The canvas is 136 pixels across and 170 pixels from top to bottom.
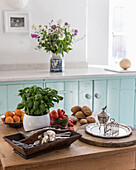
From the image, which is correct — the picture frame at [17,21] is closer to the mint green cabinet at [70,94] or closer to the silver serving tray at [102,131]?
the mint green cabinet at [70,94]

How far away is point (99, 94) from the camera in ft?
10.7

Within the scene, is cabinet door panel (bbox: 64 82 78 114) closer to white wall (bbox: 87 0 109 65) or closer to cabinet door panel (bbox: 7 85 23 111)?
cabinet door panel (bbox: 7 85 23 111)

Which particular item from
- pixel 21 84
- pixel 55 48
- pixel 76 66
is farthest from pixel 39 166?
pixel 76 66

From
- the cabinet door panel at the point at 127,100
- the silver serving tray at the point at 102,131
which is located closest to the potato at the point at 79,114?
the silver serving tray at the point at 102,131

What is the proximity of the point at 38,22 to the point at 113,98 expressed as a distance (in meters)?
1.39

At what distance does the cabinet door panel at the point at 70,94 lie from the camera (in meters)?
3.11

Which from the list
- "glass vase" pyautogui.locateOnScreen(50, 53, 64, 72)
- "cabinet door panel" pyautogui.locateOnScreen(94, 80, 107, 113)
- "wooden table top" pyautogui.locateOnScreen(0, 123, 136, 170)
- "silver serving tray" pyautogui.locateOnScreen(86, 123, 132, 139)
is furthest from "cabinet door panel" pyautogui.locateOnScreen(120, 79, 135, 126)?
"wooden table top" pyautogui.locateOnScreen(0, 123, 136, 170)

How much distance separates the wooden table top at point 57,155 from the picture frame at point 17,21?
2.20m

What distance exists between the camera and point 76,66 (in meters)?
3.81

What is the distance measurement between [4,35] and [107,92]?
4.89 feet

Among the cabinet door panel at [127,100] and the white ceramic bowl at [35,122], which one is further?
the cabinet door panel at [127,100]

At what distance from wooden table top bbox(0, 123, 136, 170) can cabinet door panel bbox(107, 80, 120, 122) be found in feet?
6.16

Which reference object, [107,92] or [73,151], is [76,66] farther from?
[73,151]

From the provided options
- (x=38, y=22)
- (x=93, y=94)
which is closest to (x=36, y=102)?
(x=93, y=94)
